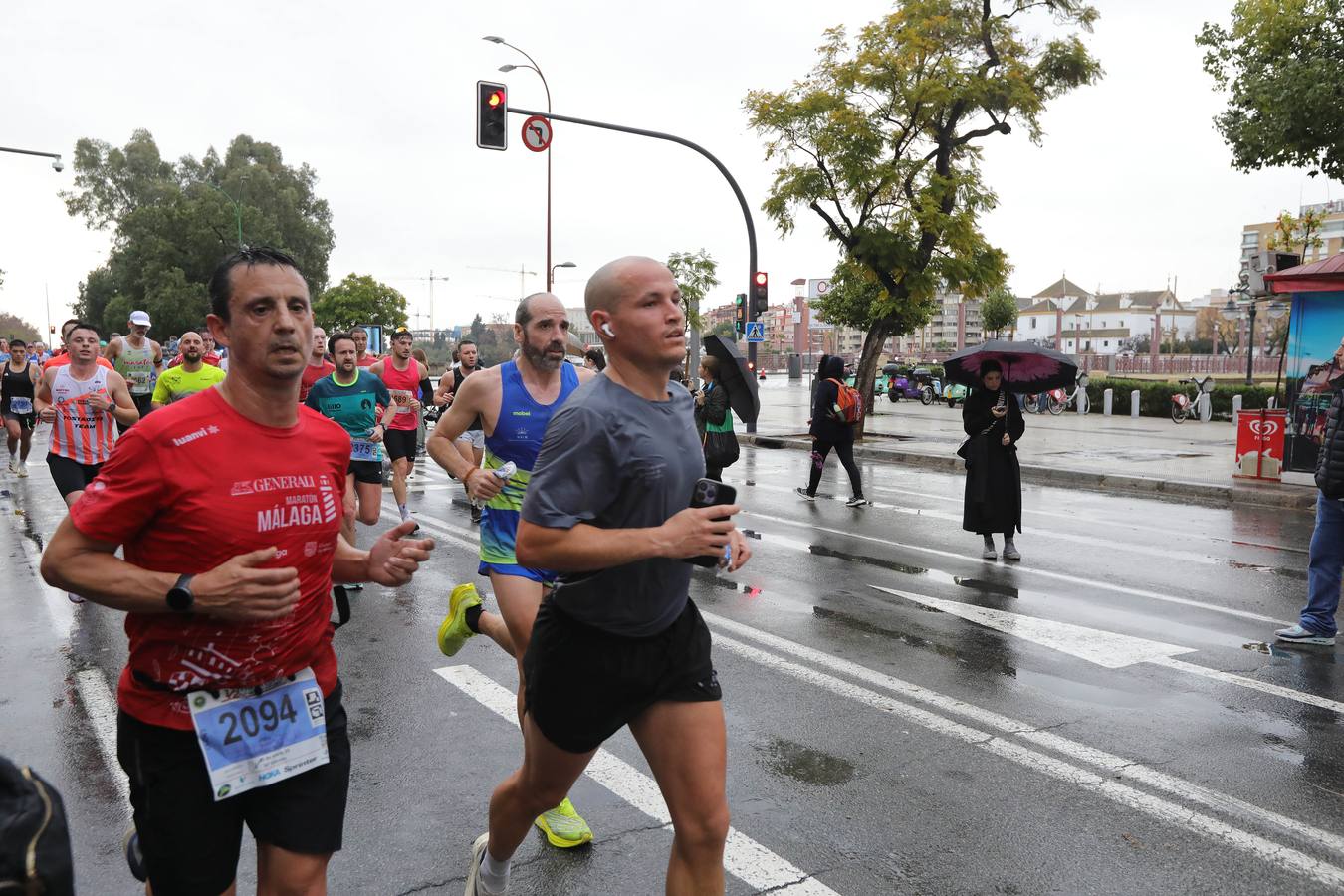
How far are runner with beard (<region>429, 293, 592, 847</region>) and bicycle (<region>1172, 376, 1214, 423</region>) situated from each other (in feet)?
88.7

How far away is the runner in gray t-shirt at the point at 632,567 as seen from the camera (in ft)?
8.14

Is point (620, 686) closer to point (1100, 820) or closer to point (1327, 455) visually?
point (1100, 820)

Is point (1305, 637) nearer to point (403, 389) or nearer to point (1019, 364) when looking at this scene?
point (1019, 364)

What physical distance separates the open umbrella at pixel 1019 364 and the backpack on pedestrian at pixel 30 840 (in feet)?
26.4

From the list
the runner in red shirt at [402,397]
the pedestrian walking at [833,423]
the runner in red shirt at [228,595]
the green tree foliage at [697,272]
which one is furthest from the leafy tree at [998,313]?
the runner in red shirt at [228,595]

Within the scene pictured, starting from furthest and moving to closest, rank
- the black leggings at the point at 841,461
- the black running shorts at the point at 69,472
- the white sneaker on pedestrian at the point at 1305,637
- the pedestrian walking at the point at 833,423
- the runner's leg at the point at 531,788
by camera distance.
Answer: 1. the black leggings at the point at 841,461
2. the pedestrian walking at the point at 833,423
3. the black running shorts at the point at 69,472
4. the white sneaker on pedestrian at the point at 1305,637
5. the runner's leg at the point at 531,788

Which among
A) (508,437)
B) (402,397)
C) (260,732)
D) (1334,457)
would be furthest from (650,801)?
(402,397)

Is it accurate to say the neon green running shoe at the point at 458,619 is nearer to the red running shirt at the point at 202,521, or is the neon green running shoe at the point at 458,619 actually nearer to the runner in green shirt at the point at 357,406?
the red running shirt at the point at 202,521

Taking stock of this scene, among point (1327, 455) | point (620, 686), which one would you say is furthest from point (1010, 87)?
point (620, 686)

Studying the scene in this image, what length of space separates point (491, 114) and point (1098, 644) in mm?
14479

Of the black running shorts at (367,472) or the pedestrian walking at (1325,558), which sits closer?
the pedestrian walking at (1325,558)

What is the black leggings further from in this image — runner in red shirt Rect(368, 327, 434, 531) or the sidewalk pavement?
runner in red shirt Rect(368, 327, 434, 531)

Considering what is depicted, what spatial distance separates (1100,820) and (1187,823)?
1.02ft

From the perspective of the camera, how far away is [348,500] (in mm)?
2996
